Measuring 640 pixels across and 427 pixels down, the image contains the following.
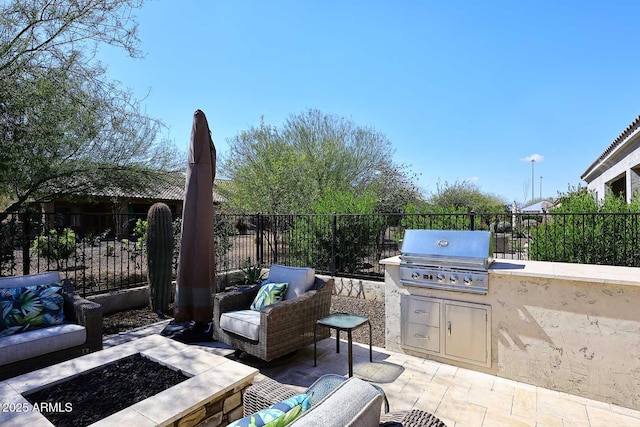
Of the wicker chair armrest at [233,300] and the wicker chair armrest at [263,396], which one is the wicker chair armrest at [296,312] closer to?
the wicker chair armrest at [233,300]

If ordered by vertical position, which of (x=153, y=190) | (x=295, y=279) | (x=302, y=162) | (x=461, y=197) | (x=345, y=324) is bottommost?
(x=345, y=324)

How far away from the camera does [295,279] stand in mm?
3934

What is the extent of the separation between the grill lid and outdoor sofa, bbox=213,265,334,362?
1.06 m

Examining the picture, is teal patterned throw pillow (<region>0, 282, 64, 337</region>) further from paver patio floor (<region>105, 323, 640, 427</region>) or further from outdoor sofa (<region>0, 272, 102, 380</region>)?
paver patio floor (<region>105, 323, 640, 427</region>)

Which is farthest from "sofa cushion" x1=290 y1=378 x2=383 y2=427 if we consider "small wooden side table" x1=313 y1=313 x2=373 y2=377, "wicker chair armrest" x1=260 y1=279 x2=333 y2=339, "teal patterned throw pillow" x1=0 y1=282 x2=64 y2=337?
"teal patterned throw pillow" x1=0 y1=282 x2=64 y2=337

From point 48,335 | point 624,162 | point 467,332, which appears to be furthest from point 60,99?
point 624,162

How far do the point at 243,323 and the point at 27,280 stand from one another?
2434 mm

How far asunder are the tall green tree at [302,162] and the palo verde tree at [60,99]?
14.2 feet

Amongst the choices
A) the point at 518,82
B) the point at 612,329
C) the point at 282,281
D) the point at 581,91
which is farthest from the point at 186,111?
the point at 581,91

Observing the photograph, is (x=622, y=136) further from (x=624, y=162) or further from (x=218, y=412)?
(x=218, y=412)

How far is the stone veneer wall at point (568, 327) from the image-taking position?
8.77 ft

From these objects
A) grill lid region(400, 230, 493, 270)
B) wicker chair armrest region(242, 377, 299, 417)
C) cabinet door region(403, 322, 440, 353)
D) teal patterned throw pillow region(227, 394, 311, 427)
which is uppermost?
grill lid region(400, 230, 493, 270)

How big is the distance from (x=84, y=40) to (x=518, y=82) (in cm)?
1065

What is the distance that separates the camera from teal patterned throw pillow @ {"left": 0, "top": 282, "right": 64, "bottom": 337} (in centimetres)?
322
